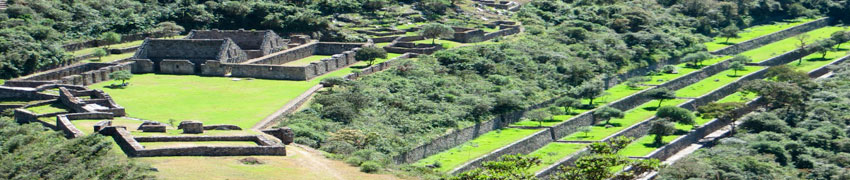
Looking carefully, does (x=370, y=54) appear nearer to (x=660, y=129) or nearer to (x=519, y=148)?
(x=519, y=148)

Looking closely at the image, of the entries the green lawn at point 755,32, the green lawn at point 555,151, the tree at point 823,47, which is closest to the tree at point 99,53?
the green lawn at point 555,151

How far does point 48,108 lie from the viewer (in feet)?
205

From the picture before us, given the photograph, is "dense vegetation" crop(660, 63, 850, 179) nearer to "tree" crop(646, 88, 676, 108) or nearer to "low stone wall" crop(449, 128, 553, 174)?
"tree" crop(646, 88, 676, 108)

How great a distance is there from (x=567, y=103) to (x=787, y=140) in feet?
46.1

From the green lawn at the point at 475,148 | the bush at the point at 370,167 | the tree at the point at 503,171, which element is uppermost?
the tree at the point at 503,171

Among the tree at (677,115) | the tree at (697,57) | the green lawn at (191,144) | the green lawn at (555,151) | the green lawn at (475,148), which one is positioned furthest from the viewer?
the tree at (697,57)

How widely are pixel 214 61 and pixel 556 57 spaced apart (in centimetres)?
2516

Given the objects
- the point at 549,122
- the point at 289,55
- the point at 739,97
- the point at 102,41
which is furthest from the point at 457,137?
the point at 102,41

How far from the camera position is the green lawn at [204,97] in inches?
2463

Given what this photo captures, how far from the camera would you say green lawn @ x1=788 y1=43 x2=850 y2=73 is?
10169 centimetres

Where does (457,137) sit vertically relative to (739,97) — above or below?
above

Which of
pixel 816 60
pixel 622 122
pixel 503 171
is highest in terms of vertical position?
pixel 503 171

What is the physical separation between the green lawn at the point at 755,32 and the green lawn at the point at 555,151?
134 ft

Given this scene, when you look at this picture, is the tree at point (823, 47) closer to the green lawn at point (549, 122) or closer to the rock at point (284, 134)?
the green lawn at point (549, 122)
